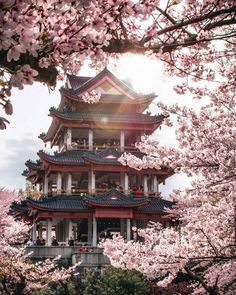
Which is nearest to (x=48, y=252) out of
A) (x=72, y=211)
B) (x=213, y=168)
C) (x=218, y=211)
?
(x=72, y=211)

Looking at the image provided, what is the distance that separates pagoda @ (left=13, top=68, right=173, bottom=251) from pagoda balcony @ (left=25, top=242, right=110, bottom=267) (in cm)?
391

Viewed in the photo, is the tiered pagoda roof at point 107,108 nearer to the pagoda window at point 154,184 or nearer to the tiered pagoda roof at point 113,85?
the tiered pagoda roof at point 113,85

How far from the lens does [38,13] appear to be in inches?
129

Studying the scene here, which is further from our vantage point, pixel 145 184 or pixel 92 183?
pixel 145 184

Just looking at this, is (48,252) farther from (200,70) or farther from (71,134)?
(200,70)

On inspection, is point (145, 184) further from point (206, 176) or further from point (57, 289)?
point (206, 176)

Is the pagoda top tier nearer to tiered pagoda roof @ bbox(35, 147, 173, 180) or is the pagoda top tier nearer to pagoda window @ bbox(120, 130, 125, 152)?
pagoda window @ bbox(120, 130, 125, 152)

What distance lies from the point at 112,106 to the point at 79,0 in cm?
3379

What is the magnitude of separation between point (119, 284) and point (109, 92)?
20.4 metres

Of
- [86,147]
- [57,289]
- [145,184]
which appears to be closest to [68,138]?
[86,147]

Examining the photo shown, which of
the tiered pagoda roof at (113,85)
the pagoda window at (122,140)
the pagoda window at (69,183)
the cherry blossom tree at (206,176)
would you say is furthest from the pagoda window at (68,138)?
the cherry blossom tree at (206,176)

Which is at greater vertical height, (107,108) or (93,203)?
(107,108)

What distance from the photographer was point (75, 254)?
2467 cm

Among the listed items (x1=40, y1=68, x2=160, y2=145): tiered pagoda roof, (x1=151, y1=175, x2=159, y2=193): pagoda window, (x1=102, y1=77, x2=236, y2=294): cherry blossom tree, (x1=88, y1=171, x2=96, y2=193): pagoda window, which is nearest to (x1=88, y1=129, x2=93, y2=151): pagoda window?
(x1=40, y1=68, x2=160, y2=145): tiered pagoda roof
